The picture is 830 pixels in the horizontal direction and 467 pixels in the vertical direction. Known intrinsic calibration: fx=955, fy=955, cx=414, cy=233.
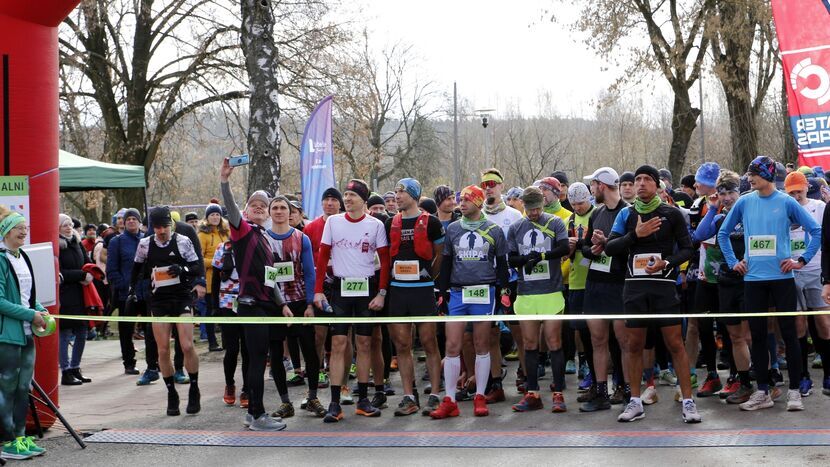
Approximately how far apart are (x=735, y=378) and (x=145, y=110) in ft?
73.1

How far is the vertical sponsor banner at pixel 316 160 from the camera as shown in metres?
14.5

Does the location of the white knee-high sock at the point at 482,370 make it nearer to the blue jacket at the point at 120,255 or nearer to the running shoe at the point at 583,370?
the running shoe at the point at 583,370

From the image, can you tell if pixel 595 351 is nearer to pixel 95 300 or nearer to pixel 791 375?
pixel 791 375

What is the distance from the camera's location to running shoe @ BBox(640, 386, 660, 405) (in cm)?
856

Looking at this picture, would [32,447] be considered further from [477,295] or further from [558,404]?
[558,404]

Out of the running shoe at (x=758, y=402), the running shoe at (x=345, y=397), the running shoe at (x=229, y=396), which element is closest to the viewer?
the running shoe at (x=758, y=402)

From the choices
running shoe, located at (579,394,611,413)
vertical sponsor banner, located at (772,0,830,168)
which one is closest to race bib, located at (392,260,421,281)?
running shoe, located at (579,394,611,413)

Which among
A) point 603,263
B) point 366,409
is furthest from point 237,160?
point 603,263

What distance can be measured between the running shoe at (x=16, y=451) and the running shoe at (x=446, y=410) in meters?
3.25

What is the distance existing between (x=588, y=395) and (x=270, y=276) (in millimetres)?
3077

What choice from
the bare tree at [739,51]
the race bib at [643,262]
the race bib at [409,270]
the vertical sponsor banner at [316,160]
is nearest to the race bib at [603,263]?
the race bib at [643,262]

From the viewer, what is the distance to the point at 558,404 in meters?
8.42

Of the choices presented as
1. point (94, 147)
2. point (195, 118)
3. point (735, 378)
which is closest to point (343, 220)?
point (735, 378)

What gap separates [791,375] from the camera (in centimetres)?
801
